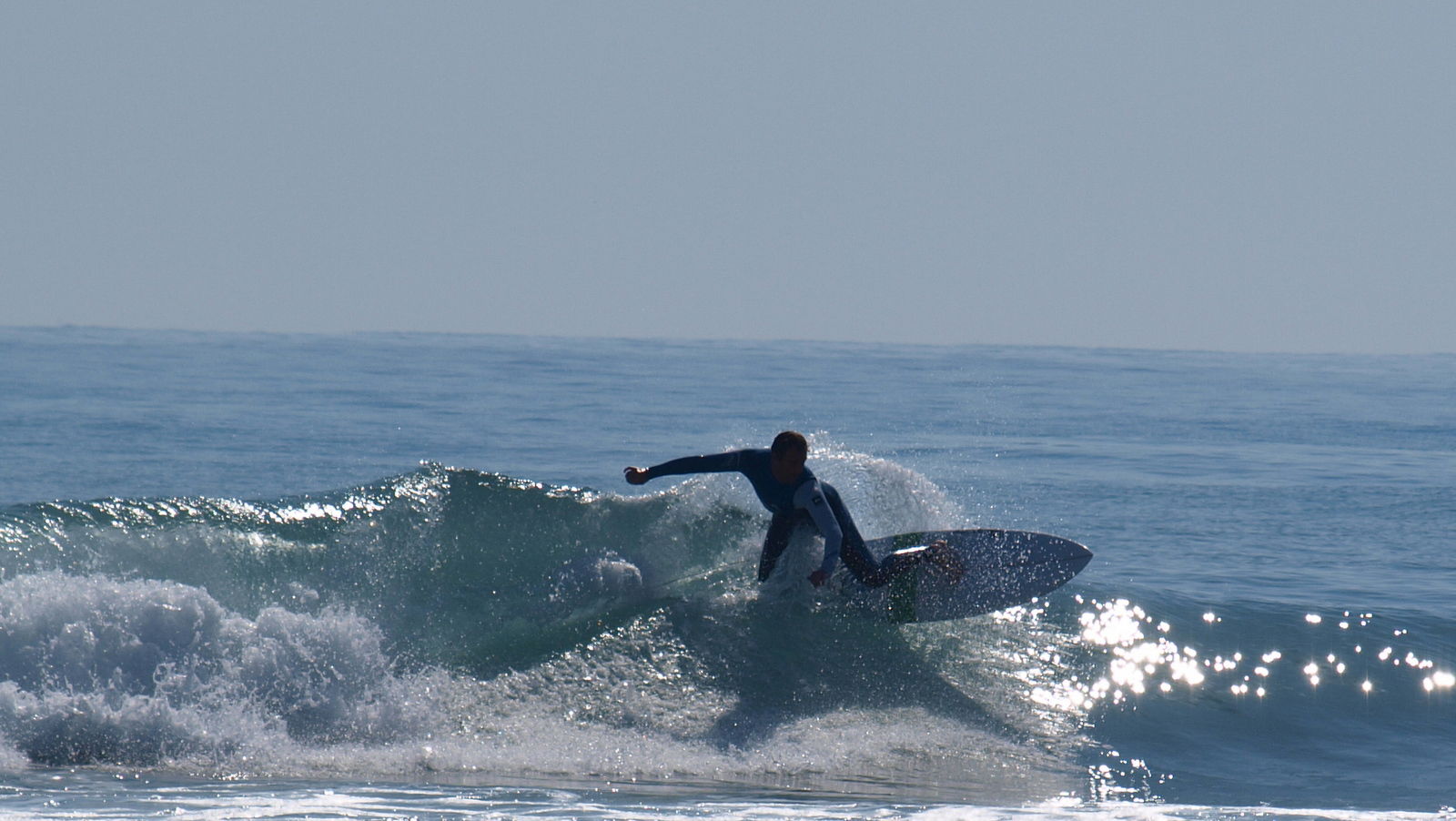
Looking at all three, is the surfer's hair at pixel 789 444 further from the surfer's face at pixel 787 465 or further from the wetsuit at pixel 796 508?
the wetsuit at pixel 796 508

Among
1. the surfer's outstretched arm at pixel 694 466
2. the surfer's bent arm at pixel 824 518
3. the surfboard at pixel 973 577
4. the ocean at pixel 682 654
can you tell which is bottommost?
the ocean at pixel 682 654

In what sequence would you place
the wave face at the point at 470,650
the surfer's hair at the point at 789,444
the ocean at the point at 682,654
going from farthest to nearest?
the surfer's hair at the point at 789,444 → the wave face at the point at 470,650 → the ocean at the point at 682,654

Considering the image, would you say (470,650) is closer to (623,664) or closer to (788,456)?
(623,664)

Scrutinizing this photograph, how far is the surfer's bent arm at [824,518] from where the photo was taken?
8.70 meters

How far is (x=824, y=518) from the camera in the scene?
29.1 feet

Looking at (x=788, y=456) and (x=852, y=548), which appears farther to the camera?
(x=852, y=548)

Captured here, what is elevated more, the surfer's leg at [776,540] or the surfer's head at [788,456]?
the surfer's head at [788,456]

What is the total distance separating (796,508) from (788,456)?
0.46 meters

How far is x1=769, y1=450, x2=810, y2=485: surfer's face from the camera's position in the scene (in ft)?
29.1

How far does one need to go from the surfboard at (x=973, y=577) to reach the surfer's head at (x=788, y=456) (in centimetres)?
108

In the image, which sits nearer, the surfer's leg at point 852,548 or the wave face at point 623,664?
the wave face at point 623,664

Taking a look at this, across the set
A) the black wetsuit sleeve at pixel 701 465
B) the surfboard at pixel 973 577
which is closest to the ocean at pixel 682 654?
the surfboard at pixel 973 577

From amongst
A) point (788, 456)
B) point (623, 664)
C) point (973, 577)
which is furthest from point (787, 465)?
point (973, 577)

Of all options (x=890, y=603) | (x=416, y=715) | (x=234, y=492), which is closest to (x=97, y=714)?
(x=416, y=715)
